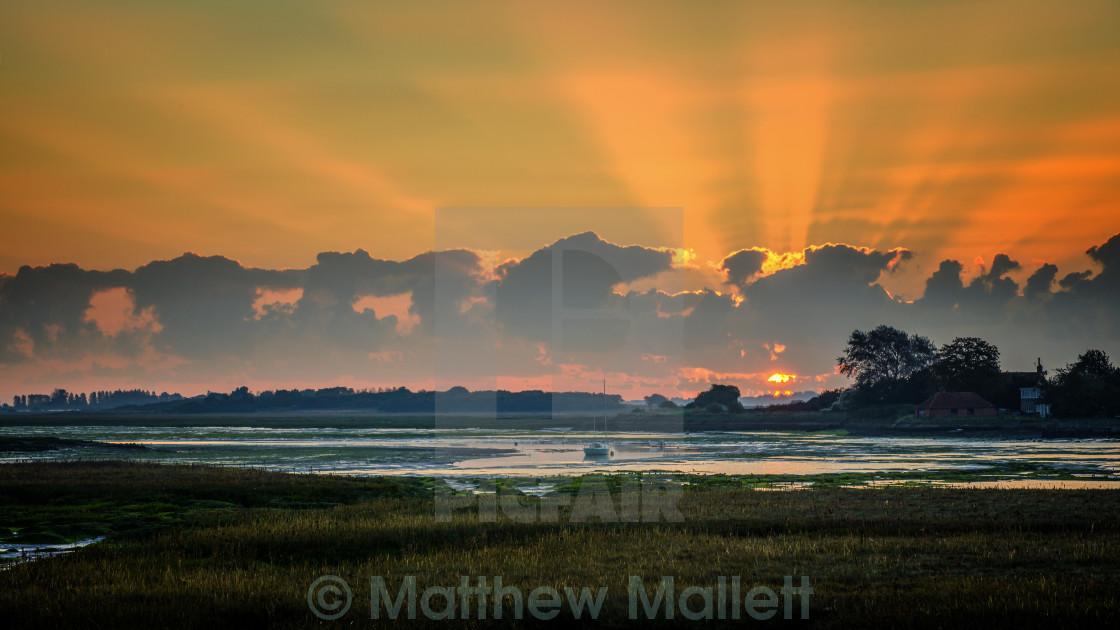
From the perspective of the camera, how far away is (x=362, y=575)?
66.5 ft

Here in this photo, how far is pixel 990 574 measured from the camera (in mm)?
18938

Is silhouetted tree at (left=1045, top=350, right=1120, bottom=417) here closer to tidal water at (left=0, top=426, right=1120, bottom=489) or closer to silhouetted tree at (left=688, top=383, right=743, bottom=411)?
tidal water at (left=0, top=426, right=1120, bottom=489)

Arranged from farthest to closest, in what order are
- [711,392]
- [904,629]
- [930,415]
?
[711,392], [930,415], [904,629]

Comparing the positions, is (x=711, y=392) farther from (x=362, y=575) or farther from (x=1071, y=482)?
(x=362, y=575)

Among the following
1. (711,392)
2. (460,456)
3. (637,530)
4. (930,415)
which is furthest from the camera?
(711,392)

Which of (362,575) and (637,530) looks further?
(637,530)

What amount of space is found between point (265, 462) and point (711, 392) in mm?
143256

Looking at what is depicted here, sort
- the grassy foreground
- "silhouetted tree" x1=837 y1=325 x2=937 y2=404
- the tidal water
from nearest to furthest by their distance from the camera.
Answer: the grassy foreground < the tidal water < "silhouetted tree" x1=837 y1=325 x2=937 y2=404

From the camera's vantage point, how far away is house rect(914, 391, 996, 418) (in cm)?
11875

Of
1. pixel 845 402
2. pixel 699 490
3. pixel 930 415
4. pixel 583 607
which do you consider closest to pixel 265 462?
pixel 699 490

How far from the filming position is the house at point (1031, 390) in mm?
112887
